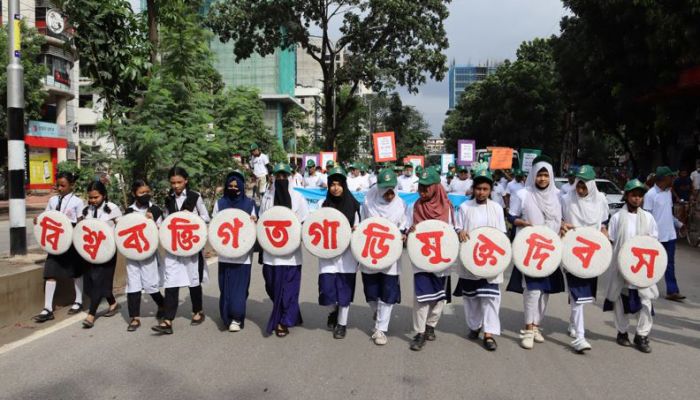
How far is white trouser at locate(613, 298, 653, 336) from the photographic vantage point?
510cm

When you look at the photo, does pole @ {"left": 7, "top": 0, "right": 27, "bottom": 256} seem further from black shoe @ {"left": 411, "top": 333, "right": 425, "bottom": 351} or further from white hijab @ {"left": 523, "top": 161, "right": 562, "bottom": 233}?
white hijab @ {"left": 523, "top": 161, "right": 562, "bottom": 233}

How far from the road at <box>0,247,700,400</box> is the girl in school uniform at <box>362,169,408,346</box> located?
0.25 metres

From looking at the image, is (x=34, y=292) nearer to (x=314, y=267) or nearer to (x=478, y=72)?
(x=314, y=267)

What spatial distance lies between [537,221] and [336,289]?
201 centimetres

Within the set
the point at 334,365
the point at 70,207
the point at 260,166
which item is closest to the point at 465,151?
the point at 260,166

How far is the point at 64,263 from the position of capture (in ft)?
19.8

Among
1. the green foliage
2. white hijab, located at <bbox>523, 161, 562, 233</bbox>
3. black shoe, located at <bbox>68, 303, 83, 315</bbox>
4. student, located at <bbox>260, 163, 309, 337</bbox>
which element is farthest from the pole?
the green foliage

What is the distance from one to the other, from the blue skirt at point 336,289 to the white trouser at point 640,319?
2.46 meters

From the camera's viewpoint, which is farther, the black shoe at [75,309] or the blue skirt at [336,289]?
the black shoe at [75,309]

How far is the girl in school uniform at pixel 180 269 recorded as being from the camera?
555 centimetres

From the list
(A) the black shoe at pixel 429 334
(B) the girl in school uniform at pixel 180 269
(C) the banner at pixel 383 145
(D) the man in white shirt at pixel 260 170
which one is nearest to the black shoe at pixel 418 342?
(A) the black shoe at pixel 429 334

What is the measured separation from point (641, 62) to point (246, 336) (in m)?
15.2

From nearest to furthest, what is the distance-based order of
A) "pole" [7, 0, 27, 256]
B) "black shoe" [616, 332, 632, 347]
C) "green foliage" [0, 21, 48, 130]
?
"black shoe" [616, 332, 632, 347], "pole" [7, 0, 27, 256], "green foliage" [0, 21, 48, 130]

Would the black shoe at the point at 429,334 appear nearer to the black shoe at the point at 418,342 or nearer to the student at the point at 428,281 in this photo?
the student at the point at 428,281
